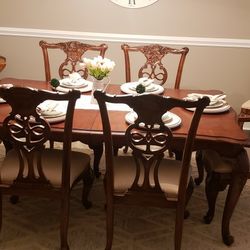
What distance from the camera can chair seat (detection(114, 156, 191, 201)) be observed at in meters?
1.90

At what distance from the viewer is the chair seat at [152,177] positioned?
1896mm

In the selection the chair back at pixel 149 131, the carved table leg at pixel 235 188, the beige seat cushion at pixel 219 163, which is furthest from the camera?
the beige seat cushion at pixel 219 163

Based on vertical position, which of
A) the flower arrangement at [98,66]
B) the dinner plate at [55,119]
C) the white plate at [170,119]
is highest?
the flower arrangement at [98,66]

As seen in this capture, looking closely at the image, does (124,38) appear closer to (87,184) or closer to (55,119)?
(87,184)

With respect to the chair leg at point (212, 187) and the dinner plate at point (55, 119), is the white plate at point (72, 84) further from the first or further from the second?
the chair leg at point (212, 187)

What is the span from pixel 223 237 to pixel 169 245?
32 cm

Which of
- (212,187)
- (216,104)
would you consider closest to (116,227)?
(212,187)

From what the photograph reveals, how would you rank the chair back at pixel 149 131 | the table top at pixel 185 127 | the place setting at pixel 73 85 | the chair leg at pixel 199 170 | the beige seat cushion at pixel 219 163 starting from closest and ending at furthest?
the chair back at pixel 149 131, the table top at pixel 185 127, the beige seat cushion at pixel 219 163, the place setting at pixel 73 85, the chair leg at pixel 199 170

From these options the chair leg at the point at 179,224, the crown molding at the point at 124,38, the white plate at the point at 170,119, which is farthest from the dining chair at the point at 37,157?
the crown molding at the point at 124,38

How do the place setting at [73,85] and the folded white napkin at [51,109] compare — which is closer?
the folded white napkin at [51,109]

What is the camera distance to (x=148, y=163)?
1774 millimetres

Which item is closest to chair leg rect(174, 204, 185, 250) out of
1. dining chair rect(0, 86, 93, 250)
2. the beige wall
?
dining chair rect(0, 86, 93, 250)

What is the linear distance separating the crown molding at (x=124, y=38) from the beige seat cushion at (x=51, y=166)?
1810 mm

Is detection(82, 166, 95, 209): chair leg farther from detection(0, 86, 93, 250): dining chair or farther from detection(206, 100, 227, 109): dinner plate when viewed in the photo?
detection(206, 100, 227, 109): dinner plate
